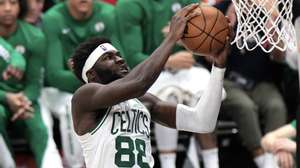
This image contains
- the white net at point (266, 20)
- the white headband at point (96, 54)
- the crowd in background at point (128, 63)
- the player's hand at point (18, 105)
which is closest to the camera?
the white headband at point (96, 54)

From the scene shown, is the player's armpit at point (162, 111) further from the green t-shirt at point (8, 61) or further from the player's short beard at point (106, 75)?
the green t-shirt at point (8, 61)

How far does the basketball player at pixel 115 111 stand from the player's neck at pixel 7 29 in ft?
6.53

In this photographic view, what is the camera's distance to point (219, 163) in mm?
6492

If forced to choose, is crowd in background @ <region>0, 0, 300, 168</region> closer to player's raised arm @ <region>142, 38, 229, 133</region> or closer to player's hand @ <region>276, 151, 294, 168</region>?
player's hand @ <region>276, 151, 294, 168</region>

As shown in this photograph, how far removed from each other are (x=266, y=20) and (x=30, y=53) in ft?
7.48

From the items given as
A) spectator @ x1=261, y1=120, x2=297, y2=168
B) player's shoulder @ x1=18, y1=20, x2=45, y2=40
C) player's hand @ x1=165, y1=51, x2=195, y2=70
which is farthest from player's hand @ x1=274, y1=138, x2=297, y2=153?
player's shoulder @ x1=18, y1=20, x2=45, y2=40

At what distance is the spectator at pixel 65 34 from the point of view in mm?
6164

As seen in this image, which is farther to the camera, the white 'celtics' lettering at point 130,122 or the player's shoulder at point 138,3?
the player's shoulder at point 138,3

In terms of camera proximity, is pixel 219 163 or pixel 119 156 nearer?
pixel 119 156

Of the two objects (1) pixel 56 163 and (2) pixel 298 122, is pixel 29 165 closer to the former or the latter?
(1) pixel 56 163

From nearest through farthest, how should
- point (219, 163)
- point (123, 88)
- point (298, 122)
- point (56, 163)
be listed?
point (123, 88), point (298, 122), point (56, 163), point (219, 163)

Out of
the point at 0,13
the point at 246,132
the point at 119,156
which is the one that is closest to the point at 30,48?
the point at 0,13

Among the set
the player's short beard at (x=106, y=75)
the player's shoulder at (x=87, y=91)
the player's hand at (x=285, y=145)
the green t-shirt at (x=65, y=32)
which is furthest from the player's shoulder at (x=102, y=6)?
the player's shoulder at (x=87, y=91)

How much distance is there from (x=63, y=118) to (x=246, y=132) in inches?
52.7
